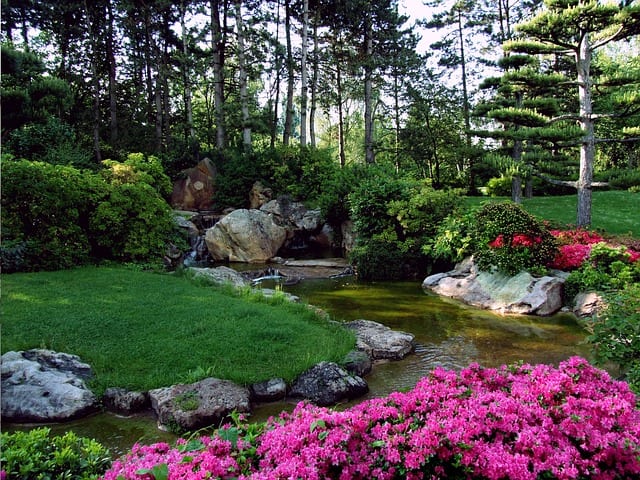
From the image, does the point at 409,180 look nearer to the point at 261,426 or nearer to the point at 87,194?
the point at 87,194

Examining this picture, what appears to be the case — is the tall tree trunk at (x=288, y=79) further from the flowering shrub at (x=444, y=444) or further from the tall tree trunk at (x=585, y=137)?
the flowering shrub at (x=444, y=444)

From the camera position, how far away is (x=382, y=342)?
253 inches

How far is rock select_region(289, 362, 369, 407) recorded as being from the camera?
4.85 metres

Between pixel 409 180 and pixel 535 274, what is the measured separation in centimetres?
527

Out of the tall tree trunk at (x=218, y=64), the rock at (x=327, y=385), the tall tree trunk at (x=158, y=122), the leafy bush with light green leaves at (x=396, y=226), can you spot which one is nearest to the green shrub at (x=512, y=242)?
the leafy bush with light green leaves at (x=396, y=226)

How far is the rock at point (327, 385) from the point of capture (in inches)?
191

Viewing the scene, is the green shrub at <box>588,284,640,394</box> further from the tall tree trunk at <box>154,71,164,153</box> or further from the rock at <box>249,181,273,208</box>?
the tall tree trunk at <box>154,71,164,153</box>

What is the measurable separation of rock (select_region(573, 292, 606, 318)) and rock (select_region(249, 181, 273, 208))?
12982 millimetres

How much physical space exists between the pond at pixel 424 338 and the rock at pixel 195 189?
10500 mm

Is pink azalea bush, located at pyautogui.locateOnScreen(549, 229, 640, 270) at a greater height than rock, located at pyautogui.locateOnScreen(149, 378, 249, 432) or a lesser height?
greater

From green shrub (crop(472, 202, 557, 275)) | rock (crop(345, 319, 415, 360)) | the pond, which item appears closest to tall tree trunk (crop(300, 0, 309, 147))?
the pond

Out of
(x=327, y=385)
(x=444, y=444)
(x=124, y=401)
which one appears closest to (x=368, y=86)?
(x=327, y=385)

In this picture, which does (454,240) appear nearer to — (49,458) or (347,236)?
(347,236)

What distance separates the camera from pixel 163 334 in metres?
6.06
